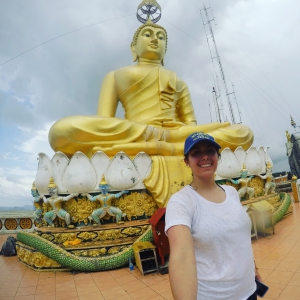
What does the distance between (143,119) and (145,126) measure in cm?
112

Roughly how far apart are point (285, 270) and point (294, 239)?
1.73m

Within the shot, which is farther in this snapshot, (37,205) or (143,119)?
(143,119)

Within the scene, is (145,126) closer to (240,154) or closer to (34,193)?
(240,154)

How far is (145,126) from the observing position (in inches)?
249

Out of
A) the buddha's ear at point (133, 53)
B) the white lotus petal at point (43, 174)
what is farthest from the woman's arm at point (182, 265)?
the buddha's ear at point (133, 53)

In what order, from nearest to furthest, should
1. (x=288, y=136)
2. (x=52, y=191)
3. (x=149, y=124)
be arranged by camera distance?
(x=52, y=191) → (x=149, y=124) → (x=288, y=136)

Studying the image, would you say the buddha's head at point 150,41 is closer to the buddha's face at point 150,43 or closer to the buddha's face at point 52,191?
the buddha's face at point 150,43

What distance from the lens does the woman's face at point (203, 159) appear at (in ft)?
4.33

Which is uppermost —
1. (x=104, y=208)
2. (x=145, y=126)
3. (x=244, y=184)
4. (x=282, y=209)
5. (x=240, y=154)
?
(x=145, y=126)

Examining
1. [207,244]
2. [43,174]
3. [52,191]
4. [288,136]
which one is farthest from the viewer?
[288,136]

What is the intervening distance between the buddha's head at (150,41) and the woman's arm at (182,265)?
7.94 m

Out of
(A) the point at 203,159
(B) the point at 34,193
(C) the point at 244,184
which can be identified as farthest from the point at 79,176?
(A) the point at 203,159

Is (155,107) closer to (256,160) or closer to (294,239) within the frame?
(256,160)

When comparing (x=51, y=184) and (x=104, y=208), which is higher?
(x=51, y=184)
